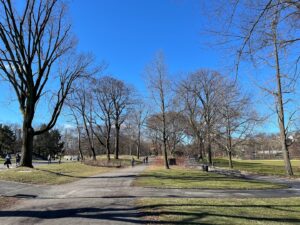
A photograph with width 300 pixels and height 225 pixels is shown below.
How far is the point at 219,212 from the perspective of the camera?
10086mm

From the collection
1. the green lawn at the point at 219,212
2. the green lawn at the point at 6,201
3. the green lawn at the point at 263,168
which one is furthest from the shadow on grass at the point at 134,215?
the green lawn at the point at 263,168

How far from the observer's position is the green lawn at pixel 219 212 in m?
8.92

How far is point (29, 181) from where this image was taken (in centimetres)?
1908

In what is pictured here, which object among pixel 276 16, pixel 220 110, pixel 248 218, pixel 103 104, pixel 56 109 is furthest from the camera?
pixel 103 104

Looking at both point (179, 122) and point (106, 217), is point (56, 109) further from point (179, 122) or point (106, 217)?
point (179, 122)

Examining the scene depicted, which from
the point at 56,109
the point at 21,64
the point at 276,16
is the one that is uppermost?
the point at 21,64

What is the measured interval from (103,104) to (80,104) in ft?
16.8

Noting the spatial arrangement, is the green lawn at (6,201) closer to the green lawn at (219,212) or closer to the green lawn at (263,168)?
the green lawn at (219,212)

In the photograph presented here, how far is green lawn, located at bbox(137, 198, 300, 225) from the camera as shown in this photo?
8.92 m

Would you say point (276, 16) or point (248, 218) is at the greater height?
point (276, 16)

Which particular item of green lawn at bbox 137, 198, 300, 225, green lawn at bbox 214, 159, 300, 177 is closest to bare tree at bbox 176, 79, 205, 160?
green lawn at bbox 214, 159, 300, 177

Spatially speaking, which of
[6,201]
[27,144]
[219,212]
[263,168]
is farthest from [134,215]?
[263,168]

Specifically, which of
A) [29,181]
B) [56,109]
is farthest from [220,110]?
[29,181]

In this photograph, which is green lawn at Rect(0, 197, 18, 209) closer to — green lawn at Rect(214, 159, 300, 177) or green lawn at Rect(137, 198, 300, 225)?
green lawn at Rect(137, 198, 300, 225)
